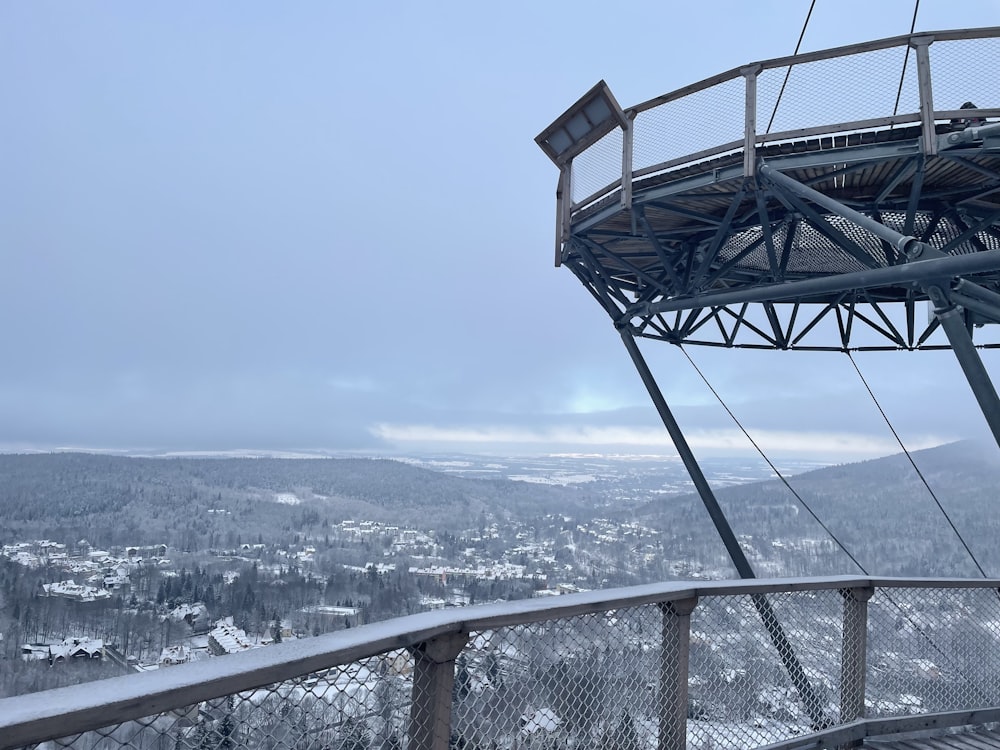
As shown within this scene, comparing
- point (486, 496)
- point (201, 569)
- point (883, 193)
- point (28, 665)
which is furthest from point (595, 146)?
point (486, 496)

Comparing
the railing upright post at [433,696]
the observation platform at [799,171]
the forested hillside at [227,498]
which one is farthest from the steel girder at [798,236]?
the forested hillside at [227,498]

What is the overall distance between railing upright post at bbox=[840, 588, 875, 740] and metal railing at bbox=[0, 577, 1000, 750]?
0.01 m

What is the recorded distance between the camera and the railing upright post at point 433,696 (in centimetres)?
233

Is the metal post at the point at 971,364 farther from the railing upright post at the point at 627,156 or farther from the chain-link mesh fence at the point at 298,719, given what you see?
the chain-link mesh fence at the point at 298,719

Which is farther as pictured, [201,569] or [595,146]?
[201,569]

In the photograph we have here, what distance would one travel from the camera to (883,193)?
23.4ft

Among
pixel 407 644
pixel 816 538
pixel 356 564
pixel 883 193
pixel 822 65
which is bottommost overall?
pixel 356 564

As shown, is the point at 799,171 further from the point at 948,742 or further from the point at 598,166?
the point at 948,742

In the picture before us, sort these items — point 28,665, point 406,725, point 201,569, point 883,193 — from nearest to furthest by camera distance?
point 406,725 < point 883,193 < point 28,665 < point 201,569

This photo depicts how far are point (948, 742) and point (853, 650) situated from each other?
4.29 ft

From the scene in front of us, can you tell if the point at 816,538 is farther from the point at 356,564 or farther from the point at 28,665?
the point at 28,665

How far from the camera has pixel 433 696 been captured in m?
2.34

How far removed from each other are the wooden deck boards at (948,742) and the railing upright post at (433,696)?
375 cm

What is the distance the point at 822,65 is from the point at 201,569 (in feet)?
140
